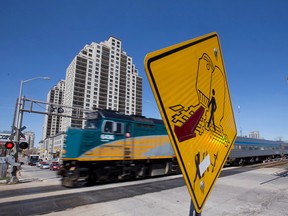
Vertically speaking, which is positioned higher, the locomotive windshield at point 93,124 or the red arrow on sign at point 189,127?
the locomotive windshield at point 93,124

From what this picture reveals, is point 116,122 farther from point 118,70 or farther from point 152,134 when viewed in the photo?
point 118,70

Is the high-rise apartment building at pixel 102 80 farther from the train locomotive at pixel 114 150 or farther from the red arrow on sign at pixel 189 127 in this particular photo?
the red arrow on sign at pixel 189 127

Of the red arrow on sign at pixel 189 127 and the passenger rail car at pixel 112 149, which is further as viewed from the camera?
the passenger rail car at pixel 112 149

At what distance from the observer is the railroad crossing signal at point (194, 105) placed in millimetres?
1193

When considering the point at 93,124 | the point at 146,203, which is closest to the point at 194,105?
the point at 146,203

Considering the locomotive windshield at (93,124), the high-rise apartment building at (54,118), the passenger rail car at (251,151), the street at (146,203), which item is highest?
the high-rise apartment building at (54,118)

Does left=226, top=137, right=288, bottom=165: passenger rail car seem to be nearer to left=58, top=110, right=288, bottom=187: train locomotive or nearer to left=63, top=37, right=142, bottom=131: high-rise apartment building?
left=58, top=110, right=288, bottom=187: train locomotive

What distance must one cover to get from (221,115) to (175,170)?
53.4 feet

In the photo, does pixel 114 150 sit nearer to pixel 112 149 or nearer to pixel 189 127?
pixel 112 149

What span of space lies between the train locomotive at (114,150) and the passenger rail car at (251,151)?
11813mm

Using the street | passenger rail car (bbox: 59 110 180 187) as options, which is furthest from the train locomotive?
the street

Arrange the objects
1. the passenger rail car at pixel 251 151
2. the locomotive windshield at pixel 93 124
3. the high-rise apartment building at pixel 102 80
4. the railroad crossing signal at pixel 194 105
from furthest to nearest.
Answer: the high-rise apartment building at pixel 102 80, the passenger rail car at pixel 251 151, the locomotive windshield at pixel 93 124, the railroad crossing signal at pixel 194 105

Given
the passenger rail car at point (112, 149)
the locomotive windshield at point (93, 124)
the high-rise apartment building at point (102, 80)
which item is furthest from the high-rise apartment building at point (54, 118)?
the locomotive windshield at point (93, 124)

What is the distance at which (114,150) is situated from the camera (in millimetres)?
13102
